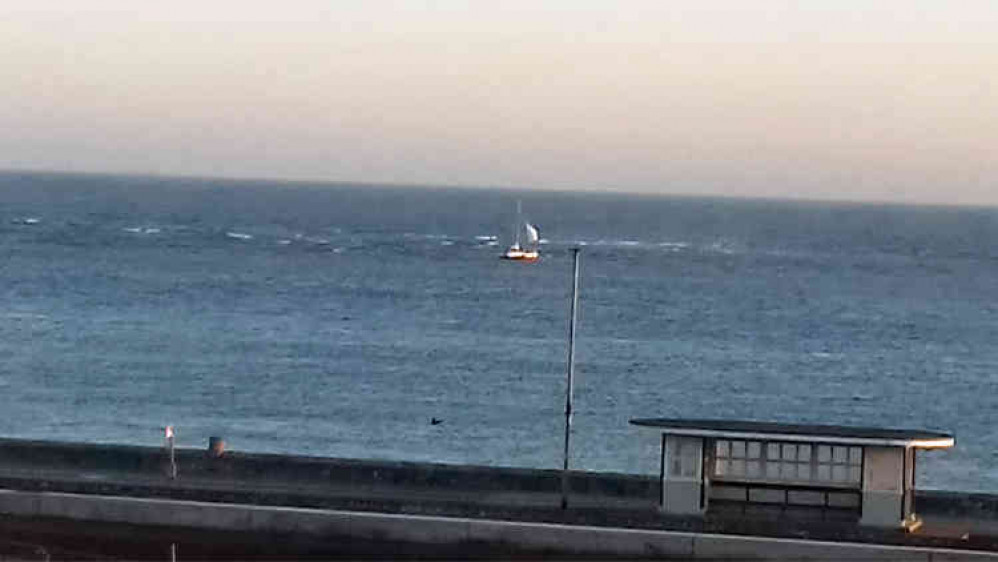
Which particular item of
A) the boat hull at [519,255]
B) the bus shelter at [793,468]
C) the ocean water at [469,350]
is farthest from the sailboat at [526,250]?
the bus shelter at [793,468]

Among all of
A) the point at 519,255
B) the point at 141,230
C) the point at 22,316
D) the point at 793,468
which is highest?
the point at 141,230

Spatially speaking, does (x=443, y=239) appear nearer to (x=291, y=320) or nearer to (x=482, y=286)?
(x=482, y=286)

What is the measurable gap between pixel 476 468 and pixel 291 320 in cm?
6544

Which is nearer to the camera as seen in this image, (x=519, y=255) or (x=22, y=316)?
(x=22, y=316)

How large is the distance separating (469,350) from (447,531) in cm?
5488

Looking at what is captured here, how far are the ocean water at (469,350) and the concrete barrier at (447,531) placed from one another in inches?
1014

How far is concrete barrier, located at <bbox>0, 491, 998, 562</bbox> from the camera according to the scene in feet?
66.7

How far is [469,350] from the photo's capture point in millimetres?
76062

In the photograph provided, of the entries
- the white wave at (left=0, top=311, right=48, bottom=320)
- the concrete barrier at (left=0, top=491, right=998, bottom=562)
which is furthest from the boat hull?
the concrete barrier at (left=0, top=491, right=998, bottom=562)

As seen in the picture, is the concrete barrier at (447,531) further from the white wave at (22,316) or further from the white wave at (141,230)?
the white wave at (141,230)

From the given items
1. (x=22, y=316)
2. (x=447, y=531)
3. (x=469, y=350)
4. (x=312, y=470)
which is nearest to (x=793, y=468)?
(x=447, y=531)

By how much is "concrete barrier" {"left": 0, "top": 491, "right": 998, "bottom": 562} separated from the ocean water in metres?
25.8

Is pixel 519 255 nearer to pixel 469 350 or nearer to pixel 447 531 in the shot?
pixel 469 350

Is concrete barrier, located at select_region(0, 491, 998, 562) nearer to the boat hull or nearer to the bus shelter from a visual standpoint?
the bus shelter
